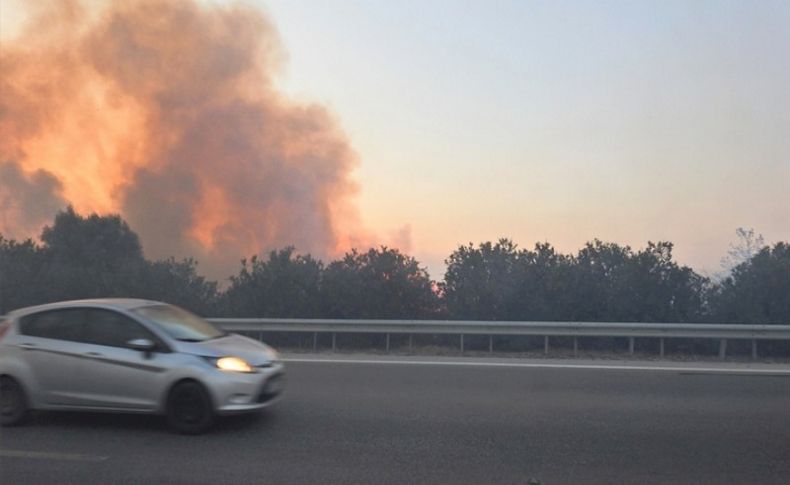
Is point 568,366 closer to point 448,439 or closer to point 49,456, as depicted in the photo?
point 448,439

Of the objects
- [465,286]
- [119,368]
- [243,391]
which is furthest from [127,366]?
[465,286]

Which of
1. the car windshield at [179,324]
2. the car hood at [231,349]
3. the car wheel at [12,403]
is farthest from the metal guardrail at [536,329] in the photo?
the car wheel at [12,403]

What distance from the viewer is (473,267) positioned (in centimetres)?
1574

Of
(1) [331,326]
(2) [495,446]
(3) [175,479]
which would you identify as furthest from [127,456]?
(1) [331,326]

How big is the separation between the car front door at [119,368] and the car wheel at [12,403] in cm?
70

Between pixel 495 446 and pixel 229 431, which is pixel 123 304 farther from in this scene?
pixel 495 446

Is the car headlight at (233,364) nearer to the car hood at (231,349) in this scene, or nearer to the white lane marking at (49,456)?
the car hood at (231,349)

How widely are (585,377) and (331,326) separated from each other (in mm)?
5074

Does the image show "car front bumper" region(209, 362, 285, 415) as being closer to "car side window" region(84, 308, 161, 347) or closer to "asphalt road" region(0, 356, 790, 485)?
"asphalt road" region(0, 356, 790, 485)

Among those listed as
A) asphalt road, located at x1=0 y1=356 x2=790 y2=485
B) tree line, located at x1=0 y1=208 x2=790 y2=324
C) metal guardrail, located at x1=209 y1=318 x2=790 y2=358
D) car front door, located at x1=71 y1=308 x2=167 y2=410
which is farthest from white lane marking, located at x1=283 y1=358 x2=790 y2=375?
car front door, located at x1=71 y1=308 x2=167 y2=410

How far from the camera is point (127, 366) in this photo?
7.10 meters

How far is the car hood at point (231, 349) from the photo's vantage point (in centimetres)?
711

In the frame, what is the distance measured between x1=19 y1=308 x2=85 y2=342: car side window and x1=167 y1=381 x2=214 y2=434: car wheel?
4.28 feet

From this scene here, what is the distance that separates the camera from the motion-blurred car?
699 cm
